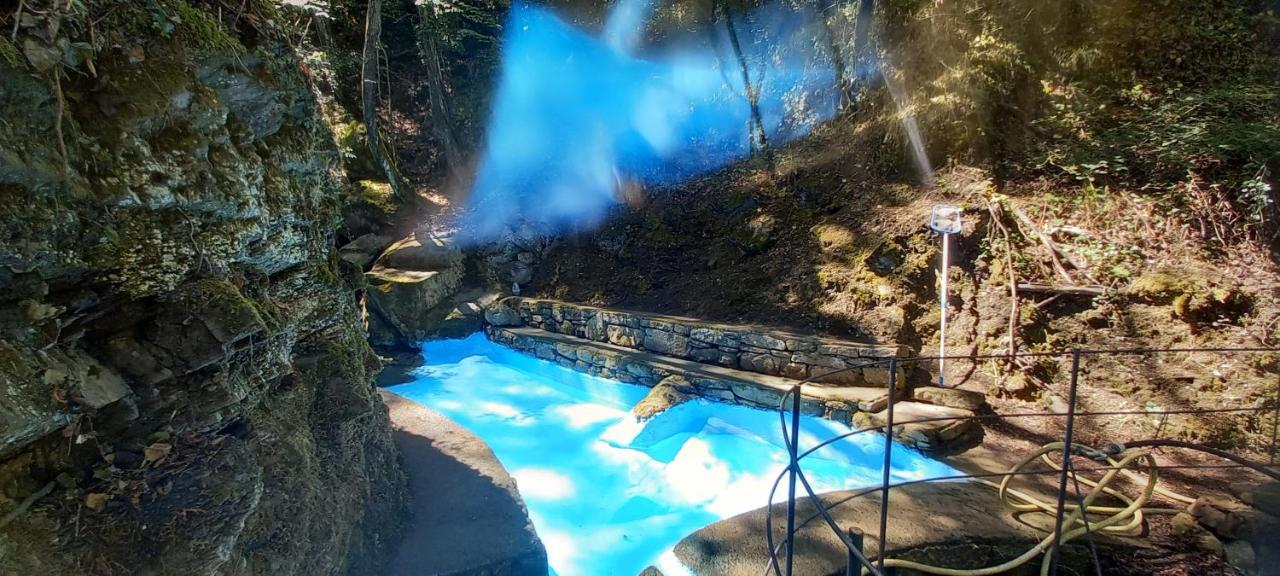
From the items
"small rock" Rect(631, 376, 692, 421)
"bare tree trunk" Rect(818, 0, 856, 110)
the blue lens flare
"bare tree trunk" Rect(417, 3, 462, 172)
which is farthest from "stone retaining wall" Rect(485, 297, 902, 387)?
"bare tree trunk" Rect(417, 3, 462, 172)

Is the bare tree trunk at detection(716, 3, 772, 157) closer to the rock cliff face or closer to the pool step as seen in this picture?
the pool step

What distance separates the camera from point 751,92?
379 inches

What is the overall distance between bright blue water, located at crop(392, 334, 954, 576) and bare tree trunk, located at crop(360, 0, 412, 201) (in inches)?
201

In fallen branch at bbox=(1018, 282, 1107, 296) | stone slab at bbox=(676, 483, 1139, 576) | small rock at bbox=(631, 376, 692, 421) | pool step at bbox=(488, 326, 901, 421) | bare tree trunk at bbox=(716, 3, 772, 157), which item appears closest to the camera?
stone slab at bbox=(676, 483, 1139, 576)

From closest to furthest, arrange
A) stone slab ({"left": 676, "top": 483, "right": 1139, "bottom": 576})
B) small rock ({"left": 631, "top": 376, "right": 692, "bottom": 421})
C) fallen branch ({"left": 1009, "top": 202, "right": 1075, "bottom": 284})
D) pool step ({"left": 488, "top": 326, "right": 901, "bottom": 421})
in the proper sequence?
stone slab ({"left": 676, "top": 483, "right": 1139, "bottom": 576}) → fallen branch ({"left": 1009, "top": 202, "right": 1075, "bottom": 284}) → pool step ({"left": 488, "top": 326, "right": 901, "bottom": 421}) → small rock ({"left": 631, "top": 376, "right": 692, "bottom": 421})

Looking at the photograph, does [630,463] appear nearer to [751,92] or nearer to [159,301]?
[159,301]

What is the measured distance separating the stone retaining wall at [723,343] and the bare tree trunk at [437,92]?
5.26 meters

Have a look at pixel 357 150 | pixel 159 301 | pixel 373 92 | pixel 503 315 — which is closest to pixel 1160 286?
pixel 159 301

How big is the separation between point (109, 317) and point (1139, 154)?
25.5 feet

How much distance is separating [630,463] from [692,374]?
1.22 meters

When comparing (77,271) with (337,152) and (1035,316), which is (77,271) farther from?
(1035,316)

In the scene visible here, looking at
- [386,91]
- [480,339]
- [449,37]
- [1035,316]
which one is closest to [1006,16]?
[1035,316]

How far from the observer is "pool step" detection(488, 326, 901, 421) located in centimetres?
524

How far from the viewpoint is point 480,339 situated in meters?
9.35
